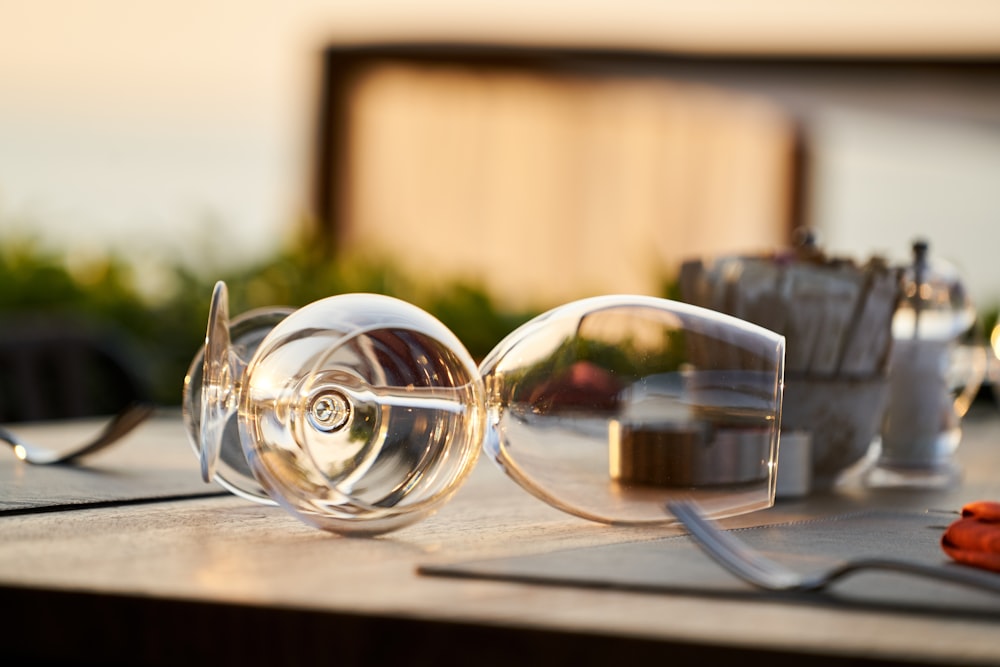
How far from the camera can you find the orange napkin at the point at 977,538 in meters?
0.65

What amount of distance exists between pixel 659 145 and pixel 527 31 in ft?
4.02

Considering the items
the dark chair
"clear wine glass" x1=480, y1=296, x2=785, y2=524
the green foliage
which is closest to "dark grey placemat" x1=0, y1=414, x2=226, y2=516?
"clear wine glass" x1=480, y1=296, x2=785, y2=524

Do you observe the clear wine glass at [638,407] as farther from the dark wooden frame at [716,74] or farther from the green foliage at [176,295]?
the dark wooden frame at [716,74]

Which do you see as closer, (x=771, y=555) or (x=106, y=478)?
(x=771, y=555)

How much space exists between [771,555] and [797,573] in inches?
2.4

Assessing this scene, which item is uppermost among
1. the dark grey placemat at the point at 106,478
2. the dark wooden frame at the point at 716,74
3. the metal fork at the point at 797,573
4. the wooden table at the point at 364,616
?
the dark wooden frame at the point at 716,74

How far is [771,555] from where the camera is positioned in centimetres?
68

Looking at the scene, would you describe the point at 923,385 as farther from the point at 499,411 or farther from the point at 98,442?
the point at 98,442

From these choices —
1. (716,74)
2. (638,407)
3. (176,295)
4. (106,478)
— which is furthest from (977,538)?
(716,74)

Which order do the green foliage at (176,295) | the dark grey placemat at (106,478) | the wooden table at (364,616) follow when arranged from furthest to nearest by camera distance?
the green foliage at (176,295), the dark grey placemat at (106,478), the wooden table at (364,616)

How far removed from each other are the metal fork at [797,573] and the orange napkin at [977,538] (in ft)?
0.04

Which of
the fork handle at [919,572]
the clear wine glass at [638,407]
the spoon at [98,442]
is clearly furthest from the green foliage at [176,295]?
the fork handle at [919,572]

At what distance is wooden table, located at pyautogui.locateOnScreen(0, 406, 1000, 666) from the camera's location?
1.54 feet

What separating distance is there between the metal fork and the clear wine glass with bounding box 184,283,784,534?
12 centimetres
